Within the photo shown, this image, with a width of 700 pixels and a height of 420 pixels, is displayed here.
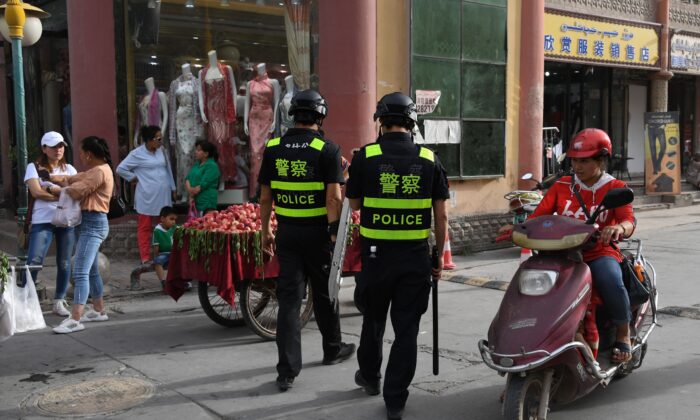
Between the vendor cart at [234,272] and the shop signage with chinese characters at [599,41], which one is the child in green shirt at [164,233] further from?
the shop signage with chinese characters at [599,41]

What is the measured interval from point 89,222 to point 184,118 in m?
3.77

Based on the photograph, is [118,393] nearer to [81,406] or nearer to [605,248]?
[81,406]

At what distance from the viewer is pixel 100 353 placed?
20.0ft

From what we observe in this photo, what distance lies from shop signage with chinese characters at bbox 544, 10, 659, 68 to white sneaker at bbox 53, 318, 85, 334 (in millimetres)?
9941

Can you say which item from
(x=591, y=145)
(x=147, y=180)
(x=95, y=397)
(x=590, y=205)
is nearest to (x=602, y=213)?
(x=590, y=205)

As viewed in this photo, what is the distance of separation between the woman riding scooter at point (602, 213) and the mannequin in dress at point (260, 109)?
6.48m

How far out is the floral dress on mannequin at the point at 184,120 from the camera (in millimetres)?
10531

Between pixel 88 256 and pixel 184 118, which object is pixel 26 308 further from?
pixel 184 118

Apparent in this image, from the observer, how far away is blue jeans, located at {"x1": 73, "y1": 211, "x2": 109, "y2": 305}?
22.6ft

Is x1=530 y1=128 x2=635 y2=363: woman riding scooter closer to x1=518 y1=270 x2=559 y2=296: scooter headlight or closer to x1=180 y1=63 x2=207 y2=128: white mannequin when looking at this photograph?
x1=518 y1=270 x2=559 y2=296: scooter headlight

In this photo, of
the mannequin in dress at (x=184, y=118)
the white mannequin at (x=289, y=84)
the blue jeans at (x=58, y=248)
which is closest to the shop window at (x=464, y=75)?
the white mannequin at (x=289, y=84)

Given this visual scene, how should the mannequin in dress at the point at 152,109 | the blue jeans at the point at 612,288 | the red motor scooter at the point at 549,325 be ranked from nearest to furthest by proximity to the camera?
1. the red motor scooter at the point at 549,325
2. the blue jeans at the point at 612,288
3. the mannequin in dress at the point at 152,109

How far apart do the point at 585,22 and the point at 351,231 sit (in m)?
9.70

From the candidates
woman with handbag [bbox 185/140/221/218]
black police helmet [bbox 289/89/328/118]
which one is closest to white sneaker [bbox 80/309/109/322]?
woman with handbag [bbox 185/140/221/218]
